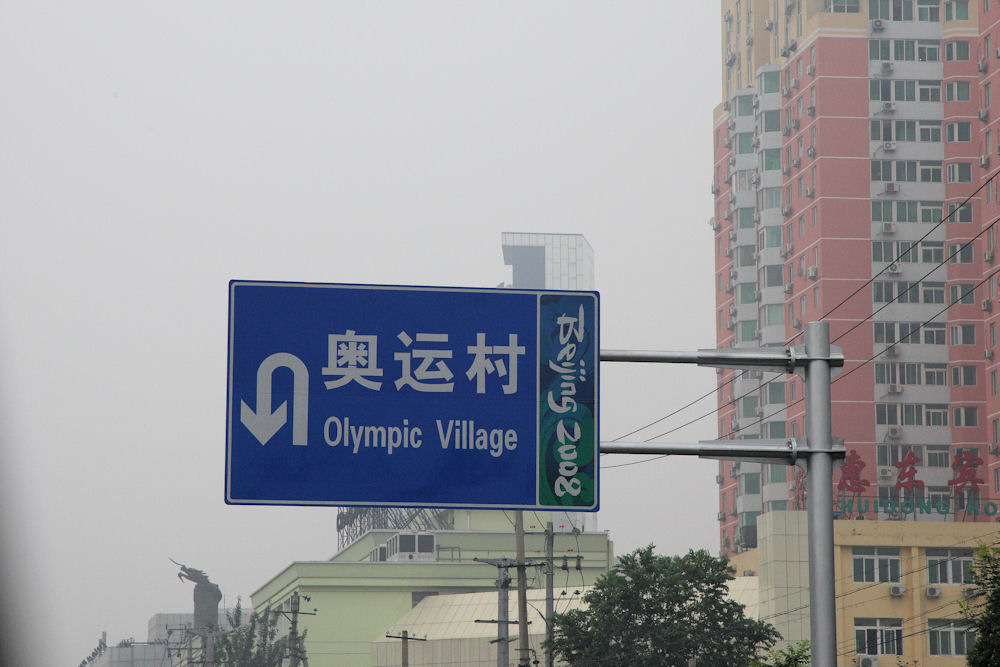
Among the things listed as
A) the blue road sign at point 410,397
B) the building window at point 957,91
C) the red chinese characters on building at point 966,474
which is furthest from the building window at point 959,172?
the blue road sign at point 410,397

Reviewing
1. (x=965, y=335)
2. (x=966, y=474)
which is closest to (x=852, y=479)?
(x=966, y=474)

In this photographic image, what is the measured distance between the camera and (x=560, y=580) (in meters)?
81.0

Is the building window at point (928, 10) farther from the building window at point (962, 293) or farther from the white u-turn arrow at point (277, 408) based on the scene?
the white u-turn arrow at point (277, 408)

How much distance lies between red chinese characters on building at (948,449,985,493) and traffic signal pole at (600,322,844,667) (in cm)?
5686

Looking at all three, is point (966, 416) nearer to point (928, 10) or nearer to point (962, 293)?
point (962, 293)

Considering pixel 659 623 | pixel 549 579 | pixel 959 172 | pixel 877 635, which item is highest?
pixel 959 172

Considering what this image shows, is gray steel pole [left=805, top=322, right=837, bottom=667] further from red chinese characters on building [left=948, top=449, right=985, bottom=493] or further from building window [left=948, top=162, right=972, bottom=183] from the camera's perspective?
building window [left=948, top=162, right=972, bottom=183]

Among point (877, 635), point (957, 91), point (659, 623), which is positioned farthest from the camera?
point (957, 91)

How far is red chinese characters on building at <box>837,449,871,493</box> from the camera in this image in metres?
58.0

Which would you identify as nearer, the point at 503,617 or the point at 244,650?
the point at 503,617

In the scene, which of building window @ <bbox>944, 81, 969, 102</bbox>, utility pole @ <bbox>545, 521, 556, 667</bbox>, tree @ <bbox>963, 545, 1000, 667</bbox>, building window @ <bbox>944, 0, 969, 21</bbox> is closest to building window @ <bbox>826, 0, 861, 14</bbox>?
building window @ <bbox>944, 0, 969, 21</bbox>

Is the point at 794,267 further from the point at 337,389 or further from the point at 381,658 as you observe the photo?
the point at 337,389

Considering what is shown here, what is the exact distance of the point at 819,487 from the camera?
7016 millimetres

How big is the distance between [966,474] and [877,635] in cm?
1082
